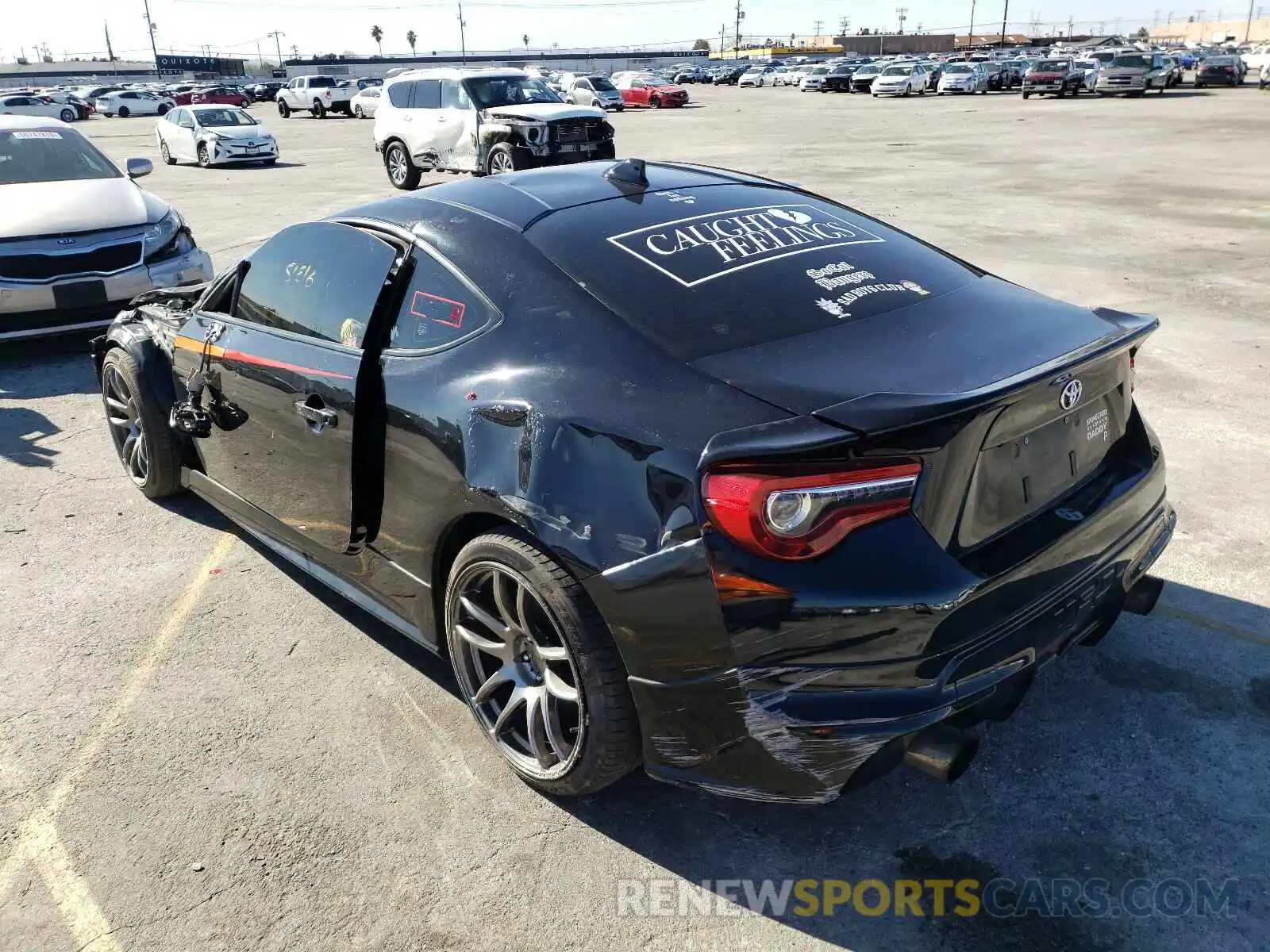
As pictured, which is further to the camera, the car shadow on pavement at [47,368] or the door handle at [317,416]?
the car shadow on pavement at [47,368]

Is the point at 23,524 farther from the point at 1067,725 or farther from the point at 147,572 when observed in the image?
the point at 1067,725

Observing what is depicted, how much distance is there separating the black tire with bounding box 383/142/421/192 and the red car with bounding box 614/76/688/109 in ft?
93.1

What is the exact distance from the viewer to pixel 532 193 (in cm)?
340

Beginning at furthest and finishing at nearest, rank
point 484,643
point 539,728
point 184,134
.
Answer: point 184,134 < point 484,643 < point 539,728

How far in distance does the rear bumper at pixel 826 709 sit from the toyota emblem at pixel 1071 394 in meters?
0.45

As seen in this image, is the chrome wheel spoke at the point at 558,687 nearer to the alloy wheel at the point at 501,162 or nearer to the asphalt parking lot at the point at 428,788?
the asphalt parking lot at the point at 428,788

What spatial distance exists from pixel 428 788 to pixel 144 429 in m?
2.70

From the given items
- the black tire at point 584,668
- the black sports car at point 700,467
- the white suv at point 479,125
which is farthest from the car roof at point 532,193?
the white suv at point 479,125

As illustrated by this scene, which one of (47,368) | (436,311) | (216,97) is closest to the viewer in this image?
(436,311)

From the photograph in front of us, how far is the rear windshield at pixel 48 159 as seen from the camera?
8320mm

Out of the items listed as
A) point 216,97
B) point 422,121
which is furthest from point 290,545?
point 216,97

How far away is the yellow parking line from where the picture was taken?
2.52 meters

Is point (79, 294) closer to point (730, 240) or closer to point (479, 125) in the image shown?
point (730, 240)

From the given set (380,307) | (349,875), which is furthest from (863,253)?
(349,875)
